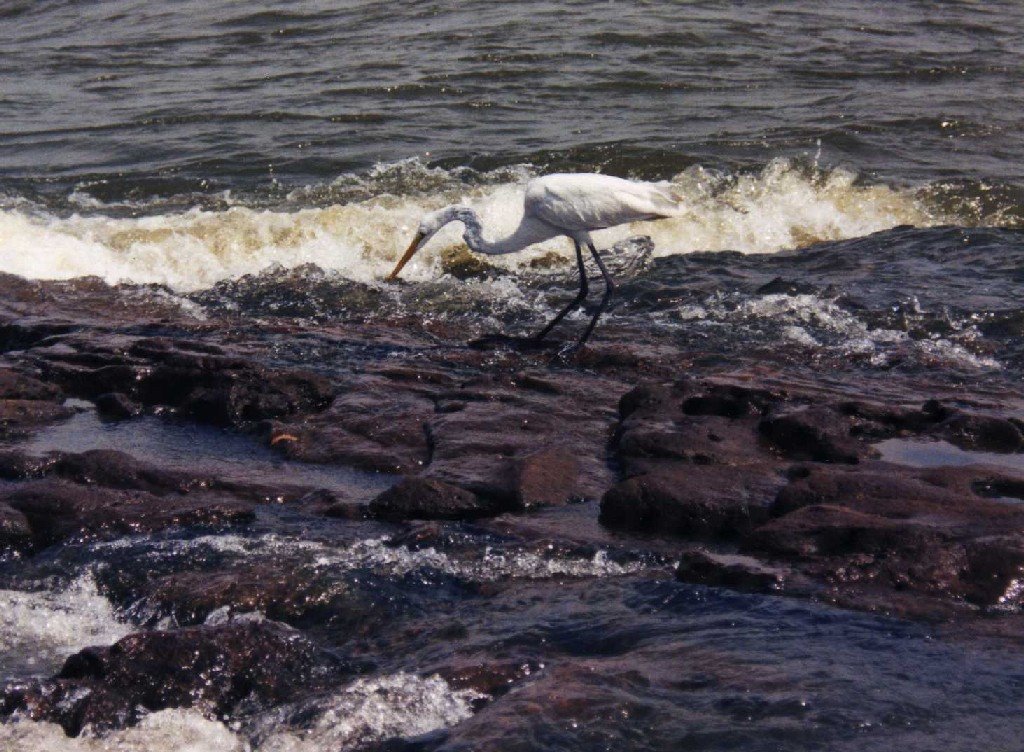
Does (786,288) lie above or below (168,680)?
below

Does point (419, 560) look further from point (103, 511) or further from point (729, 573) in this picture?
point (103, 511)

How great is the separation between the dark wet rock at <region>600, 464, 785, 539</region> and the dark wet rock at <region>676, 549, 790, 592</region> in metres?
0.43

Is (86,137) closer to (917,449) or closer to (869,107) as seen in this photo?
(869,107)

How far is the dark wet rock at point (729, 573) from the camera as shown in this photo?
4.40 metres

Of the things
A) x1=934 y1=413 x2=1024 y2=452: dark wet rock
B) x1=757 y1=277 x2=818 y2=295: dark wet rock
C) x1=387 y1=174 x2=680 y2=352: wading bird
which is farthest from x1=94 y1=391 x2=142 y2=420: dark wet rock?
x1=757 y1=277 x2=818 y2=295: dark wet rock

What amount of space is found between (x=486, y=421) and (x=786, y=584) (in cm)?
201

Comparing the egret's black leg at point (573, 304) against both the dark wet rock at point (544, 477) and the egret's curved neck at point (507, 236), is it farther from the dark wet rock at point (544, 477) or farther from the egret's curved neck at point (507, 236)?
the dark wet rock at point (544, 477)

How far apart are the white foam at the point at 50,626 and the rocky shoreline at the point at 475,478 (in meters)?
0.12

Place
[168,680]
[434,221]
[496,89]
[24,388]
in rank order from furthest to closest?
[496,89] < [434,221] < [24,388] < [168,680]

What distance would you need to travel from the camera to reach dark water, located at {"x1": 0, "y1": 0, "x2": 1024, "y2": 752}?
385cm

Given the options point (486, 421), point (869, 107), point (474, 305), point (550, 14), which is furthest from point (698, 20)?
point (486, 421)

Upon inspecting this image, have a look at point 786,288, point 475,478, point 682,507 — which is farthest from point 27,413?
point 786,288

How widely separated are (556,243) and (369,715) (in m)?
7.53

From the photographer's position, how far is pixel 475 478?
538 cm
